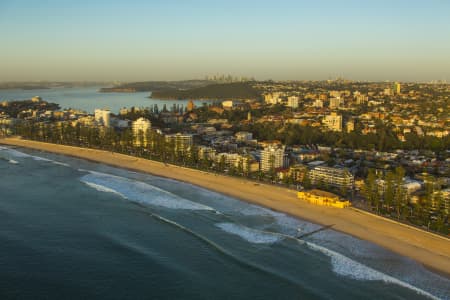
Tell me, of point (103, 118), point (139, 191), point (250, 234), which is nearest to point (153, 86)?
point (103, 118)

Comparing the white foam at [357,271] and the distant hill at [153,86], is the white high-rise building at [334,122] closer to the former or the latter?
the white foam at [357,271]

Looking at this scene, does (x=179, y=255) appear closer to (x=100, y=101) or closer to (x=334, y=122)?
(x=334, y=122)

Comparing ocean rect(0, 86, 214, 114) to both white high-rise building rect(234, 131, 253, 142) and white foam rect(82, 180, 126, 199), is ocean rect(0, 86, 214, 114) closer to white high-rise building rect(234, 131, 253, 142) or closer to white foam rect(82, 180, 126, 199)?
white high-rise building rect(234, 131, 253, 142)

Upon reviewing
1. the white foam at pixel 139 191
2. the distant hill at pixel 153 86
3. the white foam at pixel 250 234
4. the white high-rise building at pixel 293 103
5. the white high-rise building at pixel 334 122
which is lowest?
the white foam at pixel 250 234

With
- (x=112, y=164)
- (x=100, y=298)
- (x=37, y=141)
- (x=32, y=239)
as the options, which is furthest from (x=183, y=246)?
(x=37, y=141)

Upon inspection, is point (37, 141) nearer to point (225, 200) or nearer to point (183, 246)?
point (225, 200)

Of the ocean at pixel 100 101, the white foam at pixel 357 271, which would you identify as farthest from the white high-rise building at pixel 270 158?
the ocean at pixel 100 101

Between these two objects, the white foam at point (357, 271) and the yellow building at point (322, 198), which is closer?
the white foam at point (357, 271)
